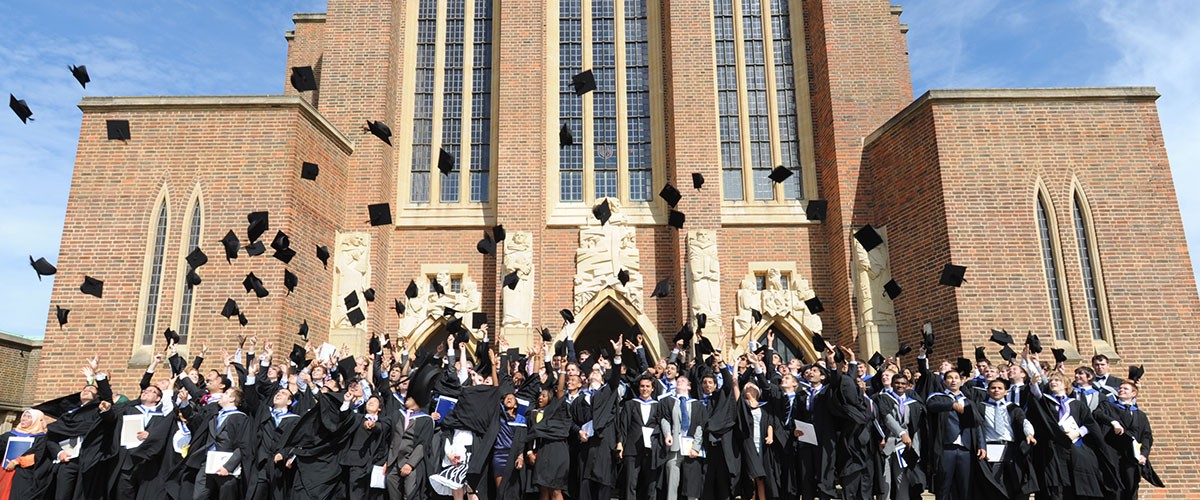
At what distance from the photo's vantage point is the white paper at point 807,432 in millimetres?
8125

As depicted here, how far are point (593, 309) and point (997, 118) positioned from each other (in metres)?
7.54

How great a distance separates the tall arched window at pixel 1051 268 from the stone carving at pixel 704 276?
523cm

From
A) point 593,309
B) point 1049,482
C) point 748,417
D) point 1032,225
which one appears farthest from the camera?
point 593,309

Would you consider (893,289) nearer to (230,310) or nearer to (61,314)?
(230,310)

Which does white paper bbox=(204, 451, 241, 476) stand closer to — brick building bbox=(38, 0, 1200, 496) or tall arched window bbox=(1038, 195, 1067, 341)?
brick building bbox=(38, 0, 1200, 496)

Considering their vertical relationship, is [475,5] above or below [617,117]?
above

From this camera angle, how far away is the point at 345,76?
16.2 meters

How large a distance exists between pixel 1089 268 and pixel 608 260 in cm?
789

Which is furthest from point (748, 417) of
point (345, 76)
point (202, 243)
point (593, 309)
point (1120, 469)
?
point (345, 76)

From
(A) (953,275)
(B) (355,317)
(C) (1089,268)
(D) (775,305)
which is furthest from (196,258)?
(C) (1089,268)

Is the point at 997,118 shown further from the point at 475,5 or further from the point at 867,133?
the point at 475,5

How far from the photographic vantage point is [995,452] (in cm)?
782

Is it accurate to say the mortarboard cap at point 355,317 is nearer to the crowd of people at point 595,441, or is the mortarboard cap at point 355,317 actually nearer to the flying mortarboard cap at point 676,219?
the crowd of people at point 595,441

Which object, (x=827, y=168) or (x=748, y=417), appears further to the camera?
(x=827, y=168)
